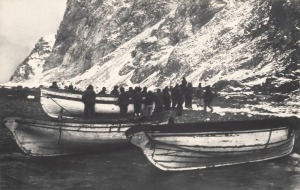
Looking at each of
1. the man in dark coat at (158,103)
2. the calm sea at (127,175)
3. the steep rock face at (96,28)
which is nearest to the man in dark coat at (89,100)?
the man in dark coat at (158,103)

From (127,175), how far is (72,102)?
46.0 ft

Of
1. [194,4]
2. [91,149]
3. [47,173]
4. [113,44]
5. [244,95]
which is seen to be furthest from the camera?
[113,44]

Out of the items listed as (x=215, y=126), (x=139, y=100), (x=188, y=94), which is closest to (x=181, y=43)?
(x=188, y=94)

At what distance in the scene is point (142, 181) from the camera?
14945 mm

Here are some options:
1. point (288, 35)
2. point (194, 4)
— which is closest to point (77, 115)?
point (288, 35)

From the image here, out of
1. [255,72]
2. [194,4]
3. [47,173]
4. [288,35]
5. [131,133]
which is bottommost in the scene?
[47,173]

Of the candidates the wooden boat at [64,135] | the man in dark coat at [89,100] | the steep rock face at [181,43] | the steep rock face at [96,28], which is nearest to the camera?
the wooden boat at [64,135]

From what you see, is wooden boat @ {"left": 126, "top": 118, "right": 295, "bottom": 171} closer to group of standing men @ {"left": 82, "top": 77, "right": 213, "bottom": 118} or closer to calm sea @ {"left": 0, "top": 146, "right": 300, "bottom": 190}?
calm sea @ {"left": 0, "top": 146, "right": 300, "bottom": 190}

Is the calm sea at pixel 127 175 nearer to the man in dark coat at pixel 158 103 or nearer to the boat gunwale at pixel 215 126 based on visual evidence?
the boat gunwale at pixel 215 126

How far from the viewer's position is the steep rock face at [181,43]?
60031 mm

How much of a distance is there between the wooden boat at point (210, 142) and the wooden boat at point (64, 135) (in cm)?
360

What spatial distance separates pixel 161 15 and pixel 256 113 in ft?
318

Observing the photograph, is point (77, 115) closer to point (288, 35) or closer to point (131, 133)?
point (131, 133)

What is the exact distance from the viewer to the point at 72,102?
28969mm
